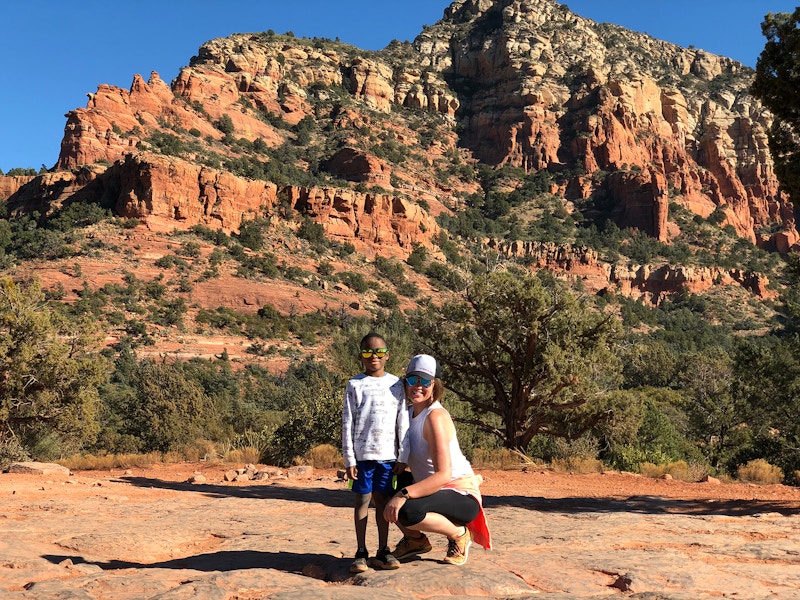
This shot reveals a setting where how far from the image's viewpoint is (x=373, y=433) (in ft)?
14.7

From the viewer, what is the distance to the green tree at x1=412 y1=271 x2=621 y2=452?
14.6 meters

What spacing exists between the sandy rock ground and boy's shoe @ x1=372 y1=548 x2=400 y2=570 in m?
0.06

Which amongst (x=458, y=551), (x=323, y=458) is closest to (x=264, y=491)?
(x=323, y=458)

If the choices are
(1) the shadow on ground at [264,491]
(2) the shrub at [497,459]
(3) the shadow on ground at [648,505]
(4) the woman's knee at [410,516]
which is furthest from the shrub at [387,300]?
(4) the woman's knee at [410,516]

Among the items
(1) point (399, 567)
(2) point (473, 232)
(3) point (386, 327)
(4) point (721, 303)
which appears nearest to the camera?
(1) point (399, 567)

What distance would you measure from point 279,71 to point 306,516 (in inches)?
4068

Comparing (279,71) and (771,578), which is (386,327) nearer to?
(771,578)

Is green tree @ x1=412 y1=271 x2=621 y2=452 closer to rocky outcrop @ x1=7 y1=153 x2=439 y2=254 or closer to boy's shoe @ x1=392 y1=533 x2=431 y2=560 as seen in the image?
boy's shoe @ x1=392 y1=533 x2=431 y2=560

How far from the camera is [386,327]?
1800 inches

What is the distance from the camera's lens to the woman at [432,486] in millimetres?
3988

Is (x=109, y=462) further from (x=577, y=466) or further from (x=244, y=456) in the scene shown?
(x=577, y=466)

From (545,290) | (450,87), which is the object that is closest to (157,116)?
(450,87)

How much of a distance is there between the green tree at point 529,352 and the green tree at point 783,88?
5938 mm

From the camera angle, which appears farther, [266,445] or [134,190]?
[134,190]
